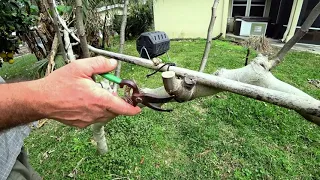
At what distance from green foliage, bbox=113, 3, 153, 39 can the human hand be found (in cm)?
835

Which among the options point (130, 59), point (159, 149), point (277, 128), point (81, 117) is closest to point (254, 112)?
point (277, 128)

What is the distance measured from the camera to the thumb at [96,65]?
0.93 meters

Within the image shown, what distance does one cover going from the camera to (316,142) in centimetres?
277

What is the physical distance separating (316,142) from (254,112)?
0.82m

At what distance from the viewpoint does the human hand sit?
33.9 inches

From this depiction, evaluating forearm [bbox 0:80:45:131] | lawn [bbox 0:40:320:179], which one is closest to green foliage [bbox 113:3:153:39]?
lawn [bbox 0:40:320:179]

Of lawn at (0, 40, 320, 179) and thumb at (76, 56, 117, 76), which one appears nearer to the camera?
thumb at (76, 56, 117, 76)

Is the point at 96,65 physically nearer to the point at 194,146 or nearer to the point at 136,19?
the point at 194,146

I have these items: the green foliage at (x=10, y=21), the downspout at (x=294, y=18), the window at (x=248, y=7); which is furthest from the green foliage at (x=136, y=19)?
the green foliage at (x=10, y=21)

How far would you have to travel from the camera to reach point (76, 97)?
34.2 inches

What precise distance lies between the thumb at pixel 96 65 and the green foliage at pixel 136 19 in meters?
8.26

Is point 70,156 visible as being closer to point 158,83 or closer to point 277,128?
point 158,83

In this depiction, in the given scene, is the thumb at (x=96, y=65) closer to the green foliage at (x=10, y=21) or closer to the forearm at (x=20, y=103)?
the forearm at (x=20, y=103)

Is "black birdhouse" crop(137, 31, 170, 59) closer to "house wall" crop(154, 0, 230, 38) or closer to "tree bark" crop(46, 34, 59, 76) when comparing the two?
"tree bark" crop(46, 34, 59, 76)
